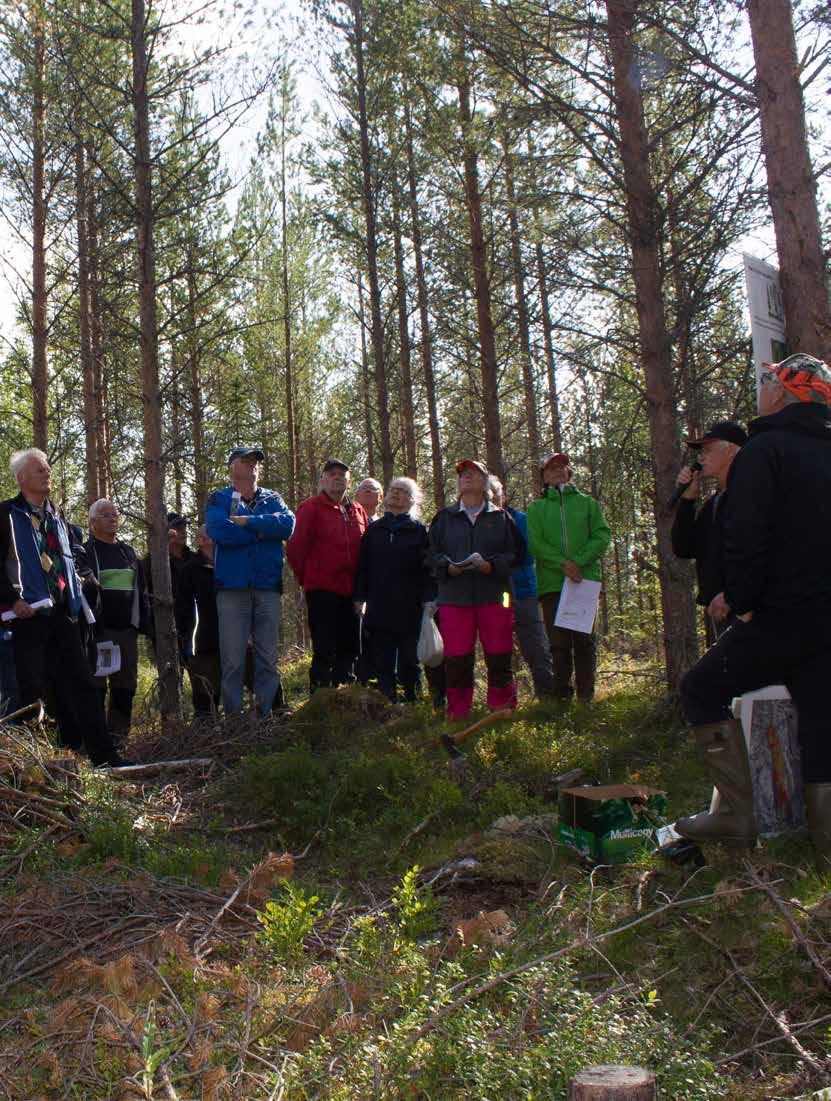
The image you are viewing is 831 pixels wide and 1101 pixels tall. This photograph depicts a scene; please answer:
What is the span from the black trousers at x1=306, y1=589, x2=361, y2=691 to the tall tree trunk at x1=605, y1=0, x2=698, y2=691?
2.68m

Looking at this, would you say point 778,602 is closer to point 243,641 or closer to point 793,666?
point 793,666

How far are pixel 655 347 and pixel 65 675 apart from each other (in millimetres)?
4993

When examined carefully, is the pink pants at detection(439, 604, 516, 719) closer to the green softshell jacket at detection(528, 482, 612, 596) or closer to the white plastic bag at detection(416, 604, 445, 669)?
the white plastic bag at detection(416, 604, 445, 669)

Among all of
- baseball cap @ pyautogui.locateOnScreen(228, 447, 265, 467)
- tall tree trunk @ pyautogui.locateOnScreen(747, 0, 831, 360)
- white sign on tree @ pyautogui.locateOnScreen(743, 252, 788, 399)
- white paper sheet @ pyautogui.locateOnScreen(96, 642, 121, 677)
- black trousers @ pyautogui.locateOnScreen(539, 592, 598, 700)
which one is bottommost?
black trousers @ pyautogui.locateOnScreen(539, 592, 598, 700)

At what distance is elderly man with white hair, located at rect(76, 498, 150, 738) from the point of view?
796cm

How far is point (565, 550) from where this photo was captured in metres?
8.05

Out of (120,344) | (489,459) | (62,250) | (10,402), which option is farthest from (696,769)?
(10,402)

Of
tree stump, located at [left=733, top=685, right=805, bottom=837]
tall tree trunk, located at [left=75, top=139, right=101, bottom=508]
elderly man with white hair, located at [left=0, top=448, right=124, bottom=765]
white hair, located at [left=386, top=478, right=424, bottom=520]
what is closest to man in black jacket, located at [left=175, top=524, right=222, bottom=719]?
white hair, located at [left=386, top=478, right=424, bottom=520]

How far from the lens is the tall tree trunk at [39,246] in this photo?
12336mm

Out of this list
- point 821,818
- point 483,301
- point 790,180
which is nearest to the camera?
point 821,818

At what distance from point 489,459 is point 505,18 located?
5457mm

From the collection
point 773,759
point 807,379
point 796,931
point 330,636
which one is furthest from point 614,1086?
point 330,636

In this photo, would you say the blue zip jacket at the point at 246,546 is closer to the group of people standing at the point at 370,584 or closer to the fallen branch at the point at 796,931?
the group of people standing at the point at 370,584

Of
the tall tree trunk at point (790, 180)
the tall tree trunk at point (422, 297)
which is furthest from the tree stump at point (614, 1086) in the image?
the tall tree trunk at point (422, 297)
